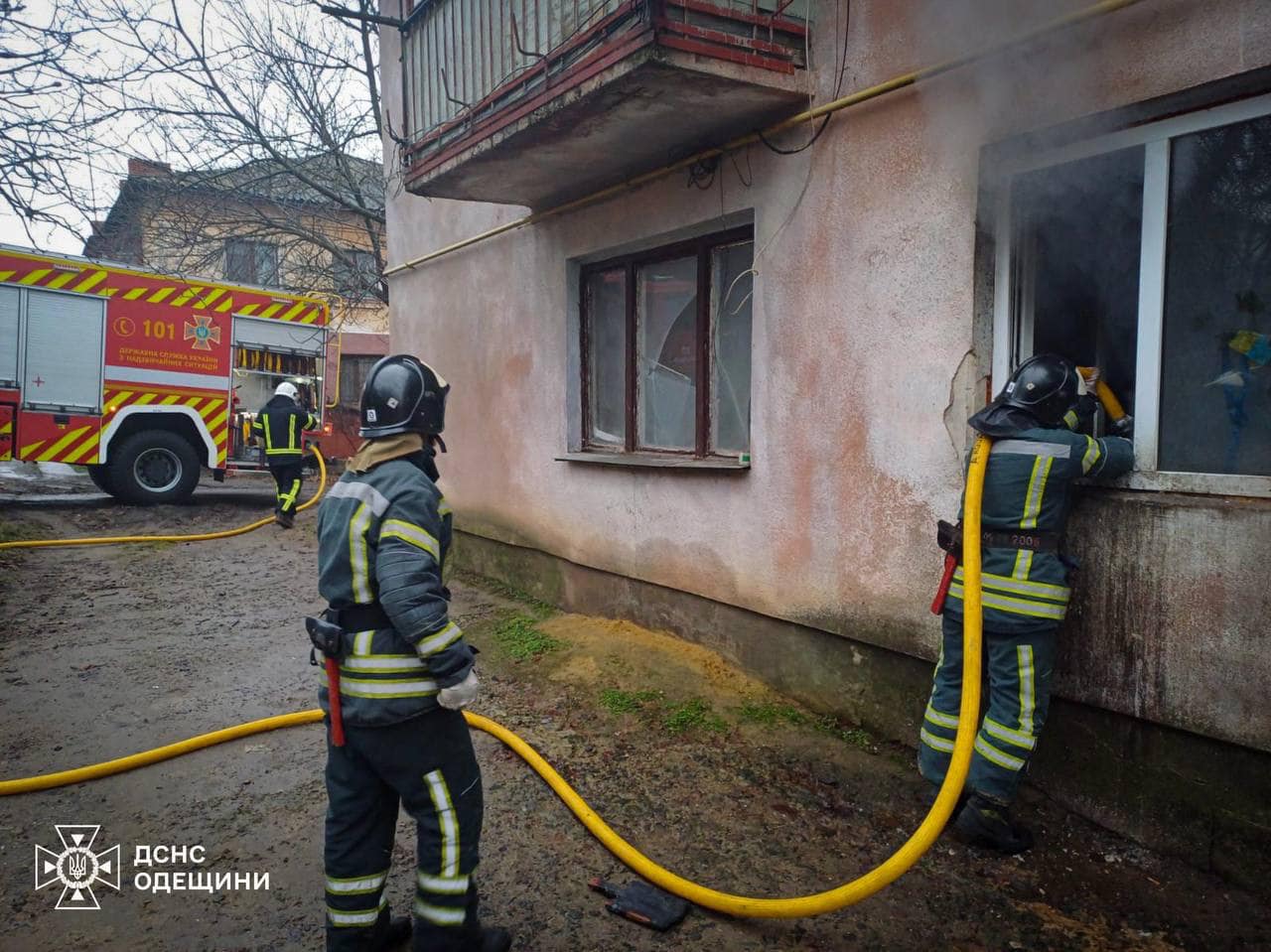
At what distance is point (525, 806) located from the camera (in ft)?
10.8

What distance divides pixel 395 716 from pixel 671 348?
3.48 metres

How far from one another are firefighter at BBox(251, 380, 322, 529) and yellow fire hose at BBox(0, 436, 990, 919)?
6480 mm

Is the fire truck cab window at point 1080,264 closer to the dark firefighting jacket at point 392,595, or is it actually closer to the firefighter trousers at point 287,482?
the dark firefighting jacket at point 392,595

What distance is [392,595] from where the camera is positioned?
7.18ft

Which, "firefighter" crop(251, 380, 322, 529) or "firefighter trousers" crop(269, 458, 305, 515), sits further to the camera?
"firefighter trousers" crop(269, 458, 305, 515)

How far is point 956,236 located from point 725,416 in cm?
182

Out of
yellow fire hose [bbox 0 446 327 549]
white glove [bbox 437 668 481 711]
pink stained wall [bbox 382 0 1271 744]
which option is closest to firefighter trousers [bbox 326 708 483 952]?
white glove [bbox 437 668 481 711]

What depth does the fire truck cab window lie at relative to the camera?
10.3ft

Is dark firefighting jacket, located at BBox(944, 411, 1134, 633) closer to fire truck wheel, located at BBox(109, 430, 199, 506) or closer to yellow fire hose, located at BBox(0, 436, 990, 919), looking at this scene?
yellow fire hose, located at BBox(0, 436, 990, 919)

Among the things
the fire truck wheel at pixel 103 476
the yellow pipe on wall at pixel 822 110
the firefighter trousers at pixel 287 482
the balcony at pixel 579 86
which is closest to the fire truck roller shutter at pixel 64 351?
the fire truck wheel at pixel 103 476

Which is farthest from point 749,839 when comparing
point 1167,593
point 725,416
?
point 725,416

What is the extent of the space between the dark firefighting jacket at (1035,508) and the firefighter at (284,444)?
8.73m

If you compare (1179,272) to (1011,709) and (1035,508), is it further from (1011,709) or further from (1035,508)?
(1011,709)
